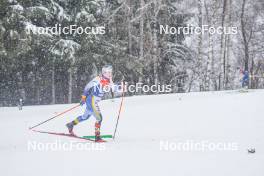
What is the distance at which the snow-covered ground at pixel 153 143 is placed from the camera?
6.67 meters

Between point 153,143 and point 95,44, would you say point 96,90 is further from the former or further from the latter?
point 95,44

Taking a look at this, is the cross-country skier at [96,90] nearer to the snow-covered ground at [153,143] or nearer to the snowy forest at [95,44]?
the snow-covered ground at [153,143]

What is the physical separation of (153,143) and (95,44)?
1431 centimetres

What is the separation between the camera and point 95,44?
2233 centimetres

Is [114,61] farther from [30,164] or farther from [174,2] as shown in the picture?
[30,164]

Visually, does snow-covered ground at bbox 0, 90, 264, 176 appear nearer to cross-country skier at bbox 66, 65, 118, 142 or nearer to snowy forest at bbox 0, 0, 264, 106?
cross-country skier at bbox 66, 65, 118, 142

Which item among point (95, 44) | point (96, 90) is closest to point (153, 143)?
point (96, 90)

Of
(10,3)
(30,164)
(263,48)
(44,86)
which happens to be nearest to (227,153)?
(30,164)

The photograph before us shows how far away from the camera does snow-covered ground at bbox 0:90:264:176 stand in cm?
667

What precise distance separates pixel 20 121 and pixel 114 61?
459 inches

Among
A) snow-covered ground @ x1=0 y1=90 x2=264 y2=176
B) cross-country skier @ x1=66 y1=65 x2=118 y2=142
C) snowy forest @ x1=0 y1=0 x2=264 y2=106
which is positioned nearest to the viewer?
snow-covered ground @ x1=0 y1=90 x2=264 y2=176

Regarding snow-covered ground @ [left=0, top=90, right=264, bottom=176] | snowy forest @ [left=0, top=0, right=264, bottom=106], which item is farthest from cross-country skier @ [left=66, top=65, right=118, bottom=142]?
snowy forest @ [left=0, top=0, right=264, bottom=106]

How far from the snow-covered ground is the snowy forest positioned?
6.33 m

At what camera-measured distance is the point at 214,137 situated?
952cm
